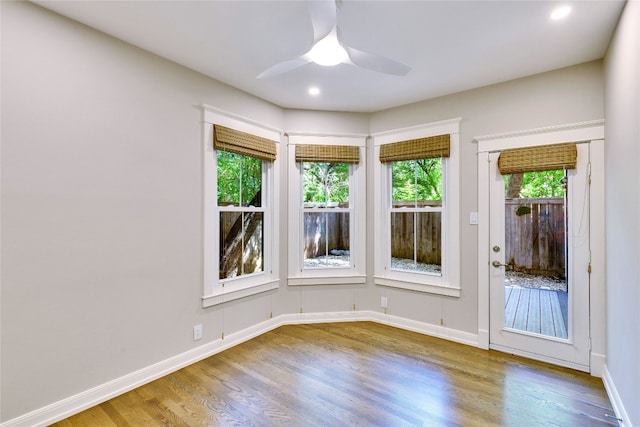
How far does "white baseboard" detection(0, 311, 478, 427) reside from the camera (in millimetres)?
1983

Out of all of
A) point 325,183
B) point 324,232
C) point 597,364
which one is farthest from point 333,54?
point 597,364

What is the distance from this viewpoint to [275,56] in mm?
2572

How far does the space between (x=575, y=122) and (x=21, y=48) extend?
13.4ft

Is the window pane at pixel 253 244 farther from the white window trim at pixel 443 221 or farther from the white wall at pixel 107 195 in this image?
the white window trim at pixel 443 221

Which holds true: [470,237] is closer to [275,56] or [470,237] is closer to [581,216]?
[581,216]

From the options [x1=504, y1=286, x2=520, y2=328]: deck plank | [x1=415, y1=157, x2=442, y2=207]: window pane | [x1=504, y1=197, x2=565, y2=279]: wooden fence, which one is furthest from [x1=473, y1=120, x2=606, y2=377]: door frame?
[x1=415, y1=157, x2=442, y2=207]: window pane

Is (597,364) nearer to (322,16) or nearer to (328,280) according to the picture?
(328,280)

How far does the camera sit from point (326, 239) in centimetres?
392

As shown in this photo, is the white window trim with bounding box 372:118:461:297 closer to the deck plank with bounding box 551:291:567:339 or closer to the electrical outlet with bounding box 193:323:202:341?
the deck plank with bounding box 551:291:567:339

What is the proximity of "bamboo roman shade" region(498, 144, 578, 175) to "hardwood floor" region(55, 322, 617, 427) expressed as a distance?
1747 mm

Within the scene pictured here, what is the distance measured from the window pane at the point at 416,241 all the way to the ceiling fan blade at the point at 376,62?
79.9 inches

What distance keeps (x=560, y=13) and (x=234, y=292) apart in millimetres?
3394

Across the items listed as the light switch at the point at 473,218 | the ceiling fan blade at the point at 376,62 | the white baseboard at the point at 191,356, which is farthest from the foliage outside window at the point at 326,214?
the ceiling fan blade at the point at 376,62

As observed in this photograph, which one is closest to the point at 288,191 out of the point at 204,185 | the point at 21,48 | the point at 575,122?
the point at 204,185
